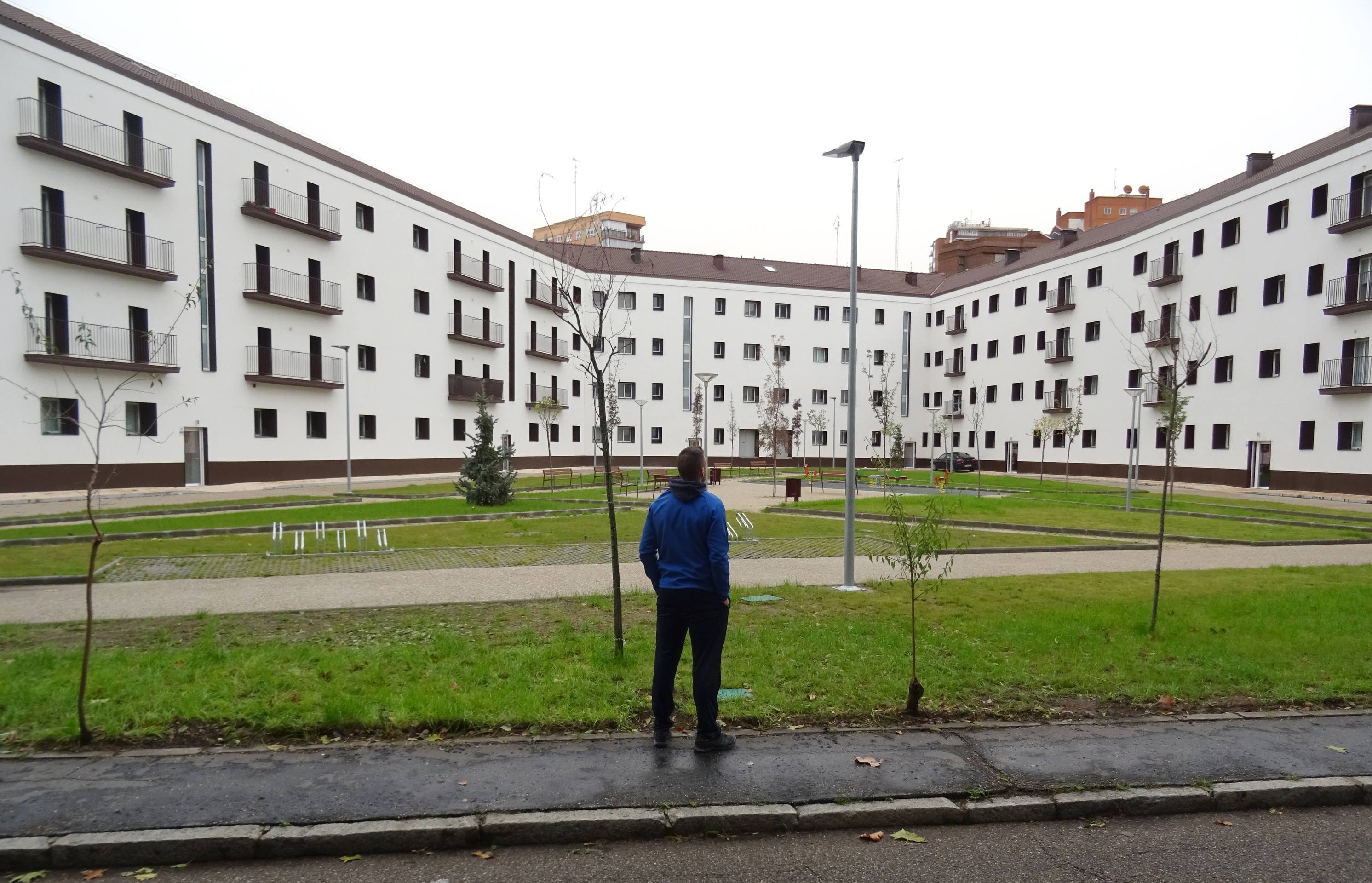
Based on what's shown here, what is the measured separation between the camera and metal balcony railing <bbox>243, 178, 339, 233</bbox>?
32188 mm

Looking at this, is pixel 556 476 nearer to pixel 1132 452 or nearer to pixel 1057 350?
pixel 1132 452

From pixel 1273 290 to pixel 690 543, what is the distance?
42379mm

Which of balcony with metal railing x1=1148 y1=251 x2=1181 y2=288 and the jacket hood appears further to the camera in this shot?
balcony with metal railing x1=1148 y1=251 x2=1181 y2=288

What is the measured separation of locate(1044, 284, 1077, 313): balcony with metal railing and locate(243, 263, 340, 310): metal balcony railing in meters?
43.4

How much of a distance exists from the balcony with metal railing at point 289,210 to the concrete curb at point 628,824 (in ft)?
112

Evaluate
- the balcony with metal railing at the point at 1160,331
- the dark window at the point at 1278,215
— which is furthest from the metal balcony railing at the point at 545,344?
the dark window at the point at 1278,215

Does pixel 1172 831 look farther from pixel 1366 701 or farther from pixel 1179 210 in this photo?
pixel 1179 210

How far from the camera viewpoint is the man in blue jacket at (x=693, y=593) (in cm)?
479

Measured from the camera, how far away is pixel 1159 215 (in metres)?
43.7

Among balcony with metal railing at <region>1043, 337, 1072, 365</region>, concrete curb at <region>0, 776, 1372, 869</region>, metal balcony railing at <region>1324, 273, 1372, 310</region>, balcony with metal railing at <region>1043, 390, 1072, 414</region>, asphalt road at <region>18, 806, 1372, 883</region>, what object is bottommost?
asphalt road at <region>18, 806, 1372, 883</region>

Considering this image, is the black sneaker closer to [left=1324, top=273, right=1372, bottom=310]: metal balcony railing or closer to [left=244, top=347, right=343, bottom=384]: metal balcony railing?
[left=244, top=347, right=343, bottom=384]: metal balcony railing

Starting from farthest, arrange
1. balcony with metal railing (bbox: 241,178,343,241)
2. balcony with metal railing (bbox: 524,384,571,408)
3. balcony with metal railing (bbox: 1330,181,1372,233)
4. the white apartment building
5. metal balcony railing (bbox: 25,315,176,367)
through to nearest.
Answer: balcony with metal railing (bbox: 524,384,571,408) → balcony with metal railing (bbox: 241,178,343,241) → balcony with metal railing (bbox: 1330,181,1372,233) → the white apartment building → metal balcony railing (bbox: 25,315,176,367)

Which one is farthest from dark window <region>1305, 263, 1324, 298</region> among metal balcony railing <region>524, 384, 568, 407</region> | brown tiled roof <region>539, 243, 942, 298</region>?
metal balcony railing <region>524, 384, 568, 407</region>

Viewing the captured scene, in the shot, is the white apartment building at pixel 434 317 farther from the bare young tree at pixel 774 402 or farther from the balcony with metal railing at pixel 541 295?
the bare young tree at pixel 774 402
